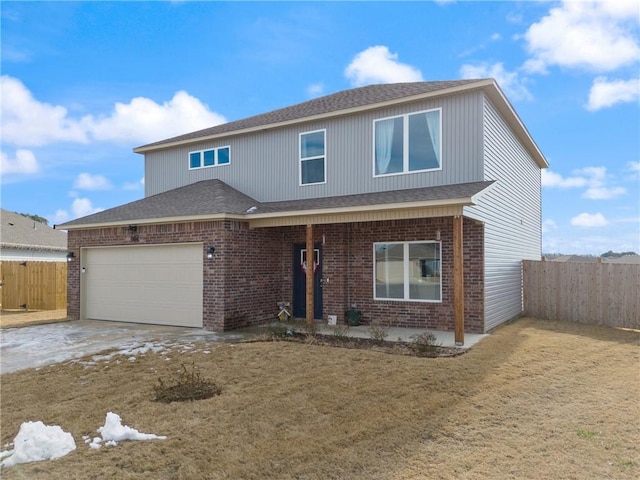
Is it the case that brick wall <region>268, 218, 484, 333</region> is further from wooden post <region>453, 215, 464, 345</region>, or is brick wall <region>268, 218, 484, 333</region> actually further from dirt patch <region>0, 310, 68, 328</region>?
dirt patch <region>0, 310, 68, 328</region>

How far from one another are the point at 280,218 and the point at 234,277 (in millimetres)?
1936

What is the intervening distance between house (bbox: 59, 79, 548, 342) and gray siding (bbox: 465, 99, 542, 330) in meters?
0.07

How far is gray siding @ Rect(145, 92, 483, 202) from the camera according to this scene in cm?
997

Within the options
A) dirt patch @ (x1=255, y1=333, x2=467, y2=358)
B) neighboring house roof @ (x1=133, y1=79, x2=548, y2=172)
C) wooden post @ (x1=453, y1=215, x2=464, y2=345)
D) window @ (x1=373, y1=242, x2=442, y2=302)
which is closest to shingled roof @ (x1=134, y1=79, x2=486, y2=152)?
neighboring house roof @ (x1=133, y1=79, x2=548, y2=172)

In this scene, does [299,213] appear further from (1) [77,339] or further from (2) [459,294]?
(1) [77,339]

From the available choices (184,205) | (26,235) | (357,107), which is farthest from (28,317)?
(357,107)

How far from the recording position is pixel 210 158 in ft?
47.5

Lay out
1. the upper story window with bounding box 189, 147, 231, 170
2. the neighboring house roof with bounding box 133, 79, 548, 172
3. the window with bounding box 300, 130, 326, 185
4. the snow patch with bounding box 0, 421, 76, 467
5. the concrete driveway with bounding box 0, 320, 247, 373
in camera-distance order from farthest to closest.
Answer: the upper story window with bounding box 189, 147, 231, 170, the window with bounding box 300, 130, 326, 185, the neighboring house roof with bounding box 133, 79, 548, 172, the concrete driveway with bounding box 0, 320, 247, 373, the snow patch with bounding box 0, 421, 76, 467

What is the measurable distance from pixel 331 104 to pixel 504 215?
586 cm

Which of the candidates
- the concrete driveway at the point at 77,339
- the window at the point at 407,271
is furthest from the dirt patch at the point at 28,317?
the window at the point at 407,271

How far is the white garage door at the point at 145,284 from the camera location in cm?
1141

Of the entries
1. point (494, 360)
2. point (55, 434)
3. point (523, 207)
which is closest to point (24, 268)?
point (55, 434)

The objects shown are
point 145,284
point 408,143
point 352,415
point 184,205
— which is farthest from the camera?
point 145,284

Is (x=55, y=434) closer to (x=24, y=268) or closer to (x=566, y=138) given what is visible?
(x=24, y=268)
